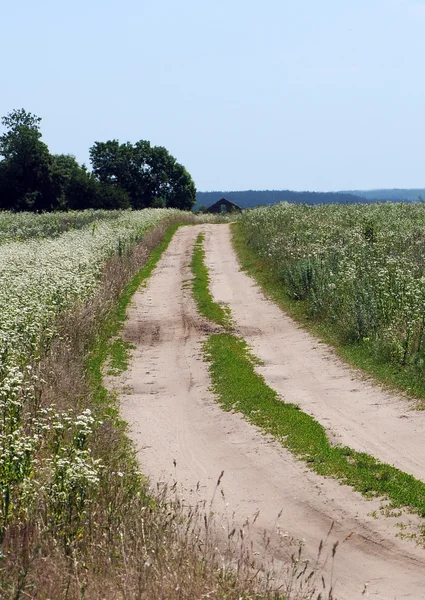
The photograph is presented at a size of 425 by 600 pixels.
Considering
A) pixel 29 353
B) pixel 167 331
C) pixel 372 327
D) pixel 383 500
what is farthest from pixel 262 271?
pixel 383 500

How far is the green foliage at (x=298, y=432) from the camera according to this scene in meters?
10.0

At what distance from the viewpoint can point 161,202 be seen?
118 m

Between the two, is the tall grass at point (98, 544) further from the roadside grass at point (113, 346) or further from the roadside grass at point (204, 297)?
the roadside grass at point (204, 297)

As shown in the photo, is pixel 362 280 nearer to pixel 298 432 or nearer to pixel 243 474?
pixel 298 432

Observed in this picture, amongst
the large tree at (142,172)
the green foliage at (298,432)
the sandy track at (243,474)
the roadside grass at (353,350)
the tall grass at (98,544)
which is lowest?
the sandy track at (243,474)

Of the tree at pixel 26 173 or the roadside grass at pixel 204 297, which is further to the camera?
the tree at pixel 26 173

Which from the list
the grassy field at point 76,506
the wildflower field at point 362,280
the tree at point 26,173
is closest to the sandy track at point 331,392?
Answer: the wildflower field at point 362,280

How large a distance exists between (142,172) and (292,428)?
4320 inches

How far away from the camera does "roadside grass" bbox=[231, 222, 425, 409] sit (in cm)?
1441

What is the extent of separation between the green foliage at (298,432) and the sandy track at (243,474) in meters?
0.20

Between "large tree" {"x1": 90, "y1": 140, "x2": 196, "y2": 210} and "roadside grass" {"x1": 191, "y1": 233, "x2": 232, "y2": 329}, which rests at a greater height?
"large tree" {"x1": 90, "y1": 140, "x2": 196, "y2": 210}

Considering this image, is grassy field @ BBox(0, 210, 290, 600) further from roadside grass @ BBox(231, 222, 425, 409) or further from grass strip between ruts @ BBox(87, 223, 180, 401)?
roadside grass @ BBox(231, 222, 425, 409)

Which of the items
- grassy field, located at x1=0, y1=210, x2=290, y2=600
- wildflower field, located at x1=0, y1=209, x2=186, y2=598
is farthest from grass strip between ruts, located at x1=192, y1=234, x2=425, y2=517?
wildflower field, located at x1=0, y1=209, x2=186, y2=598

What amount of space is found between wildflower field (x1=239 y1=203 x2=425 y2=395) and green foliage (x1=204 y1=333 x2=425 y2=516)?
6.96ft
